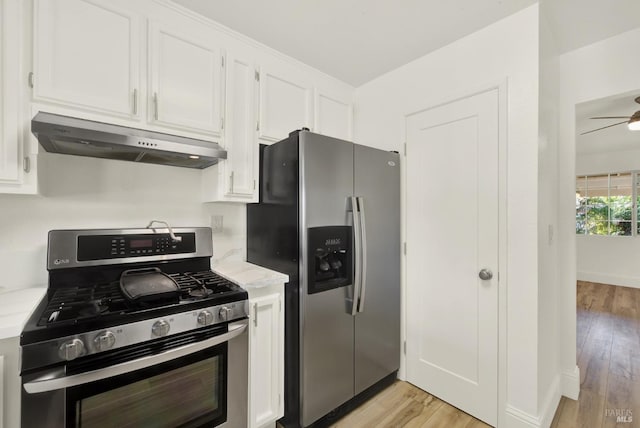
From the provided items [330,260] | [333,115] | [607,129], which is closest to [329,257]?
[330,260]

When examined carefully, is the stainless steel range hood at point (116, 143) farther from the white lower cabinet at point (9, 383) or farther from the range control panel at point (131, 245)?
the white lower cabinet at point (9, 383)

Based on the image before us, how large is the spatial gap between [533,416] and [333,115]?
2.48 meters

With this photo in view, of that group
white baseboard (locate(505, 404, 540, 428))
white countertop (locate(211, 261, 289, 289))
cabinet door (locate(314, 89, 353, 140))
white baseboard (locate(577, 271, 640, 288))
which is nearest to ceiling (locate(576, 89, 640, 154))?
cabinet door (locate(314, 89, 353, 140))

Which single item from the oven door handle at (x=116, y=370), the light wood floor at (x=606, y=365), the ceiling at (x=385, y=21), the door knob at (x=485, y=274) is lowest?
the light wood floor at (x=606, y=365)

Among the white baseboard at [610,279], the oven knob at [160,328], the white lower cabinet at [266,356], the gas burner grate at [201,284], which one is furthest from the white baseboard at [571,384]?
the white baseboard at [610,279]

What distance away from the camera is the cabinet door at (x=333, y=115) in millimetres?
2355

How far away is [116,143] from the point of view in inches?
52.1

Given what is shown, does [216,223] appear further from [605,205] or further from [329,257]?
[605,205]

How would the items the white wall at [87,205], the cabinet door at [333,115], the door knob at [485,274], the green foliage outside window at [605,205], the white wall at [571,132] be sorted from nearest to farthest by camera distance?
the white wall at [87,205] → the door knob at [485,274] → the white wall at [571,132] → the cabinet door at [333,115] → the green foliage outside window at [605,205]

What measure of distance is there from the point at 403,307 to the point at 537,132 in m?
1.52

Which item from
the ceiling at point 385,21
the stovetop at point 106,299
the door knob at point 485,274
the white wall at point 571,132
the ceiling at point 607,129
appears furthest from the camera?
the ceiling at point 607,129

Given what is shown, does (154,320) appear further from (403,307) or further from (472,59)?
(472,59)

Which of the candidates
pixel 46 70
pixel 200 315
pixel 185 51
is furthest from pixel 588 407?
pixel 46 70

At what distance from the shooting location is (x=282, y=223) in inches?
70.2
